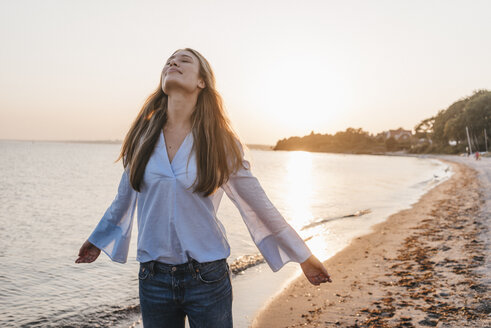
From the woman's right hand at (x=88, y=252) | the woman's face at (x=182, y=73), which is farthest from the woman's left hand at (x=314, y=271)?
the woman's right hand at (x=88, y=252)

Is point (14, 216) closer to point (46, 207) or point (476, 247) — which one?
point (46, 207)

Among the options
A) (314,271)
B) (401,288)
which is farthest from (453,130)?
(314,271)

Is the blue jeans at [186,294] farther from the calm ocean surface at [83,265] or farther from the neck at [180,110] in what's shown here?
the neck at [180,110]

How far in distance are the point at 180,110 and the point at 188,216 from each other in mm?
602

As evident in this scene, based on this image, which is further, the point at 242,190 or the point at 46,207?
the point at 46,207

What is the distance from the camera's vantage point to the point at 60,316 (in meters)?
5.62

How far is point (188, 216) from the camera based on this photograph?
1851 millimetres

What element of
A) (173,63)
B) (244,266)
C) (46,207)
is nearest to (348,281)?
(244,266)

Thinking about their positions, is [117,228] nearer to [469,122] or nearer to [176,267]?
[176,267]

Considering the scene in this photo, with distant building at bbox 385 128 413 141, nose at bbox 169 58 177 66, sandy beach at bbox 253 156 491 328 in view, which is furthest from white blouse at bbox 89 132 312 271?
distant building at bbox 385 128 413 141

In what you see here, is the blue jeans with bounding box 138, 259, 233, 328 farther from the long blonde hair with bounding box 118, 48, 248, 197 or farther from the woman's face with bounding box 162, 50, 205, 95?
the woman's face with bounding box 162, 50, 205, 95

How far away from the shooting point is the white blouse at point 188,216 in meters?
1.83

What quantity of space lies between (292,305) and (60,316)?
3401 mm

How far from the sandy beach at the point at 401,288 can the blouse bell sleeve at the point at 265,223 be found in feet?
8.86
